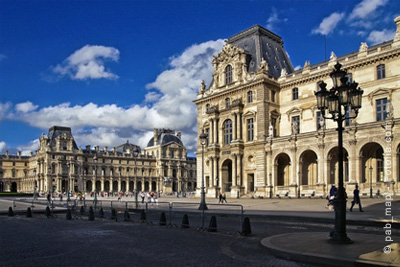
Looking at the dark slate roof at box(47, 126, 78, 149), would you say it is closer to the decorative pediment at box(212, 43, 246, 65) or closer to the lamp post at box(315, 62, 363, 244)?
the decorative pediment at box(212, 43, 246, 65)

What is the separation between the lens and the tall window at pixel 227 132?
57719 millimetres

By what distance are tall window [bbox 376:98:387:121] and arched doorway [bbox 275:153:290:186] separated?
1283 centimetres

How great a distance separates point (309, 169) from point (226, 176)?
45.4 feet

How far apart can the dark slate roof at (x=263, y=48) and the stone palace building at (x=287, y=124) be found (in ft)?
0.58

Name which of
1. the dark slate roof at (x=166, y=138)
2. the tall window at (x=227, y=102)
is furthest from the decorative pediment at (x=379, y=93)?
the dark slate roof at (x=166, y=138)

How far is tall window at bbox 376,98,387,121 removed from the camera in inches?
1681

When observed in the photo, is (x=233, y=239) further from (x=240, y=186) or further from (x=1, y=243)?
(x=240, y=186)

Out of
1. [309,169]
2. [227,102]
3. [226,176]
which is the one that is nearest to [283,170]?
[309,169]

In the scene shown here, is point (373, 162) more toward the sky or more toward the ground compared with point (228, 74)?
more toward the ground

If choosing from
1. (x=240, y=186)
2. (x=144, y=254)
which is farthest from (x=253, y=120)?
(x=144, y=254)

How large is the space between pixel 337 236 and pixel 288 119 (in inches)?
1654

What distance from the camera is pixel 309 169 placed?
48875 millimetres

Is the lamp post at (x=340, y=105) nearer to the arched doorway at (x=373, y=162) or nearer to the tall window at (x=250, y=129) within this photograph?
the arched doorway at (x=373, y=162)

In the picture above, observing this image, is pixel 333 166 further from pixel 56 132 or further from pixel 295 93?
pixel 56 132
